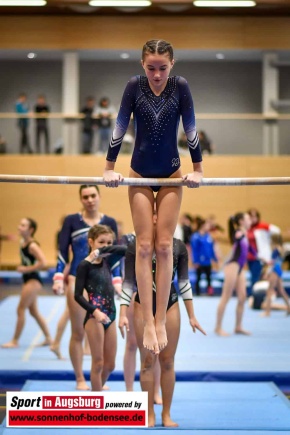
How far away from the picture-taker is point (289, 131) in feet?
32.0

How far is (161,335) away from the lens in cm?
482

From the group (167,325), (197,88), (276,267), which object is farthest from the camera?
(197,88)

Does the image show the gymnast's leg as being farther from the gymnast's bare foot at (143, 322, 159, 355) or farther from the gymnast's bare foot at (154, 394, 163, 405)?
the gymnast's bare foot at (154, 394, 163, 405)

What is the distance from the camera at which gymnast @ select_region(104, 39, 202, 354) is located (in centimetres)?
456

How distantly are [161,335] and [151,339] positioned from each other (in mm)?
95

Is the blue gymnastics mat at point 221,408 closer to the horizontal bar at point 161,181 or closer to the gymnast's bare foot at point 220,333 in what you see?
the horizontal bar at point 161,181

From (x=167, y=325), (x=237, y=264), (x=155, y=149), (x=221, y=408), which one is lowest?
(x=221, y=408)

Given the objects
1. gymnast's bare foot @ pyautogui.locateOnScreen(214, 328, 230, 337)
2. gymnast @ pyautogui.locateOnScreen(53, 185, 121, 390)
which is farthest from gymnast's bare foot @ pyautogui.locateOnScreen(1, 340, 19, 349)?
gymnast's bare foot @ pyautogui.locateOnScreen(214, 328, 230, 337)

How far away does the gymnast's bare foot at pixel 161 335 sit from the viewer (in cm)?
480

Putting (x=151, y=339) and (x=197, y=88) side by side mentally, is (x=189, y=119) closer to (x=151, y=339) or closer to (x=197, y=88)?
(x=151, y=339)

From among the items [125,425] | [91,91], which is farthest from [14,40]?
[91,91]

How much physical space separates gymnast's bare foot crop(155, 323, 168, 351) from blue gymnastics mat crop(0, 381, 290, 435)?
2.31 feet

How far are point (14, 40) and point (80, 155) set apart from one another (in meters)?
5.71

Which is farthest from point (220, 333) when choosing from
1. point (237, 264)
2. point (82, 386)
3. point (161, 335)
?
point (161, 335)
